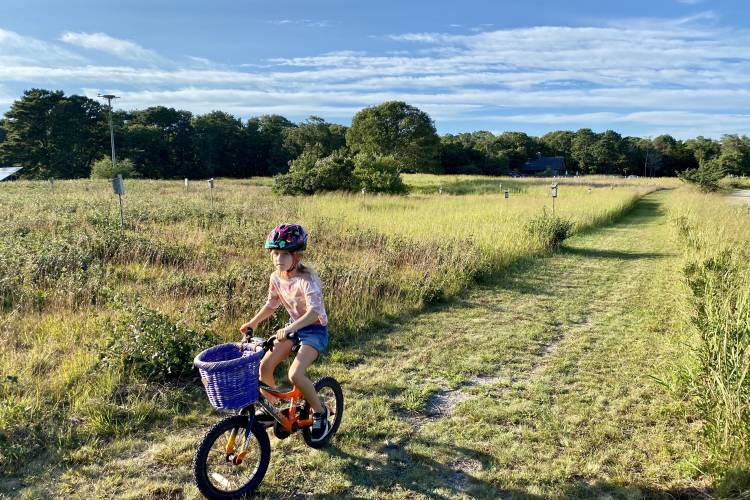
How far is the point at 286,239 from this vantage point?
2906 millimetres

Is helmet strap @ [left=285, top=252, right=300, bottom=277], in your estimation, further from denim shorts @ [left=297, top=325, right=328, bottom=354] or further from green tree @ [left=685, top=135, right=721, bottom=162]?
green tree @ [left=685, top=135, right=721, bottom=162]

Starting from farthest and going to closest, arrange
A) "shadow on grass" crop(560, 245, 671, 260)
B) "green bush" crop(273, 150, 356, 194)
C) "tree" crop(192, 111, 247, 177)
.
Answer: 1. "tree" crop(192, 111, 247, 177)
2. "green bush" crop(273, 150, 356, 194)
3. "shadow on grass" crop(560, 245, 671, 260)

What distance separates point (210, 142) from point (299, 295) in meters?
60.8

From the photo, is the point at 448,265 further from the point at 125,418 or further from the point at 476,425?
the point at 125,418

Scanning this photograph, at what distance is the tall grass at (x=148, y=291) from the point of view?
3773 millimetres

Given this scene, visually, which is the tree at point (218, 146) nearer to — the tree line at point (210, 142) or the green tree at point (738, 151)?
the tree line at point (210, 142)

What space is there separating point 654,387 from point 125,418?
4.58m

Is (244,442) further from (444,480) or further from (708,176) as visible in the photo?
(708,176)

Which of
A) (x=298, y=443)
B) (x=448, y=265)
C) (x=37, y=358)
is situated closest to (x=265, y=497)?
(x=298, y=443)

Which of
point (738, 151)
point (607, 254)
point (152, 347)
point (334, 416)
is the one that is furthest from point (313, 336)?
point (738, 151)

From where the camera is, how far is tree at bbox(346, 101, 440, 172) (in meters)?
54.0

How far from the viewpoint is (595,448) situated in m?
3.43

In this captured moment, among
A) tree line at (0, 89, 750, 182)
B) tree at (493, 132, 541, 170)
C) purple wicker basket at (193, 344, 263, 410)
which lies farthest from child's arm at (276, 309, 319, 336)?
tree at (493, 132, 541, 170)

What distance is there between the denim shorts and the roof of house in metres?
86.5
